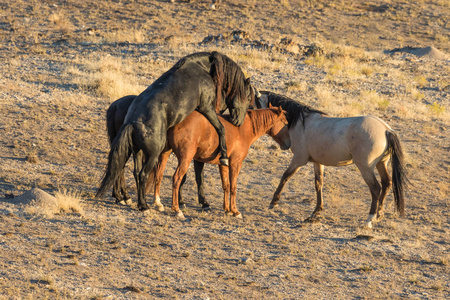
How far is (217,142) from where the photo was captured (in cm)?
1028

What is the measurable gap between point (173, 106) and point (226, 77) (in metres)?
1.32

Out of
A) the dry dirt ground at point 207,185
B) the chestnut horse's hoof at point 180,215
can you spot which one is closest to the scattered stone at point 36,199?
the dry dirt ground at point 207,185

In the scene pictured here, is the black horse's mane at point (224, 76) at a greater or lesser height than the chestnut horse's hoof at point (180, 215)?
greater

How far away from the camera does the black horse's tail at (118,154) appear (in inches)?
367

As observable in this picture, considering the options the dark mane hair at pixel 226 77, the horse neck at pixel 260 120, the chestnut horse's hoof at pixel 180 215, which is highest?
the dark mane hair at pixel 226 77

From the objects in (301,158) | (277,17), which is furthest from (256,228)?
(277,17)

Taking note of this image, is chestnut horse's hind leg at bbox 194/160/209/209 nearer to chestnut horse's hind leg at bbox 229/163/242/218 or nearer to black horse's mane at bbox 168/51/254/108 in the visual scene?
chestnut horse's hind leg at bbox 229/163/242/218

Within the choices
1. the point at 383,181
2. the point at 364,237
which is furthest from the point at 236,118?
the point at 364,237

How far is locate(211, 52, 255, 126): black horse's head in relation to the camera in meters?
10.5

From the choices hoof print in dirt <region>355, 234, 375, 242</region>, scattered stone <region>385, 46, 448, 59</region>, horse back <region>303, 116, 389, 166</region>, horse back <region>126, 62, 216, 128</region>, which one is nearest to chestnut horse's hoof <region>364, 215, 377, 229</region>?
hoof print in dirt <region>355, 234, 375, 242</region>

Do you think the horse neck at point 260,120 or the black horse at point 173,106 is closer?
the black horse at point 173,106

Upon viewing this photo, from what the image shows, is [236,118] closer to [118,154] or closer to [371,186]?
[118,154]

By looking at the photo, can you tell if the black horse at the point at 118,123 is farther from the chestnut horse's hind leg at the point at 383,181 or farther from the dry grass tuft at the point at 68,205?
the chestnut horse's hind leg at the point at 383,181

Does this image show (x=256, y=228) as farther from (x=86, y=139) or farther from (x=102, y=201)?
(x=86, y=139)
